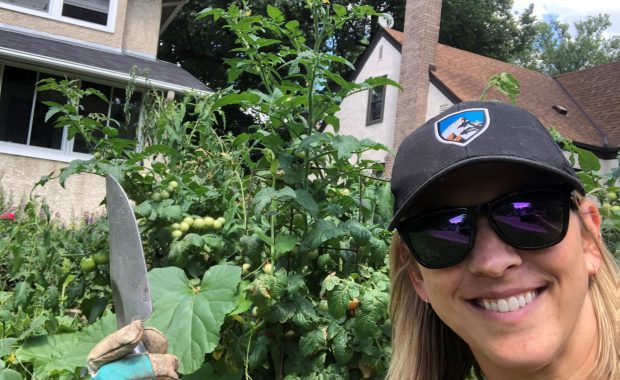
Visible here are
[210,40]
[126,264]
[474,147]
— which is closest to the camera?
[474,147]

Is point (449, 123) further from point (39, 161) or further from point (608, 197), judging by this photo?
point (39, 161)

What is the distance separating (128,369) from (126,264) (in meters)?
0.32

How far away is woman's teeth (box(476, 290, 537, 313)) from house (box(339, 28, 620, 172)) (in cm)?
1376

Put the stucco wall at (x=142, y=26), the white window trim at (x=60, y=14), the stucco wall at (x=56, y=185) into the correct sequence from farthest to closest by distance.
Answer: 1. the stucco wall at (x=142, y=26)
2. the white window trim at (x=60, y=14)
3. the stucco wall at (x=56, y=185)

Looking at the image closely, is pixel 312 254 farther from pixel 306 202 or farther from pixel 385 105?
pixel 385 105

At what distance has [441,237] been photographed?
46.7 inches

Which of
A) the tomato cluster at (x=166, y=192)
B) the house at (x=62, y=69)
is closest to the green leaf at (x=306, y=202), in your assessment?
the tomato cluster at (x=166, y=192)

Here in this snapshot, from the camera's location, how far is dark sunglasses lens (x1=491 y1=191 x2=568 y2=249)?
1117 millimetres

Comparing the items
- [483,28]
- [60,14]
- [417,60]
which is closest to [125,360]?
[60,14]

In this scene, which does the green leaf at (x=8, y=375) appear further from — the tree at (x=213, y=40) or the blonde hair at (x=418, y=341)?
the tree at (x=213, y=40)

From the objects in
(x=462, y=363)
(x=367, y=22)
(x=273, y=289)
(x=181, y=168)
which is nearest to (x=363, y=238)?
(x=273, y=289)

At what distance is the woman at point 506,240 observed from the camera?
1122mm

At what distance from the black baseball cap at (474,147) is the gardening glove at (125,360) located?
611mm

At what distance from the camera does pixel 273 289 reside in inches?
70.6
